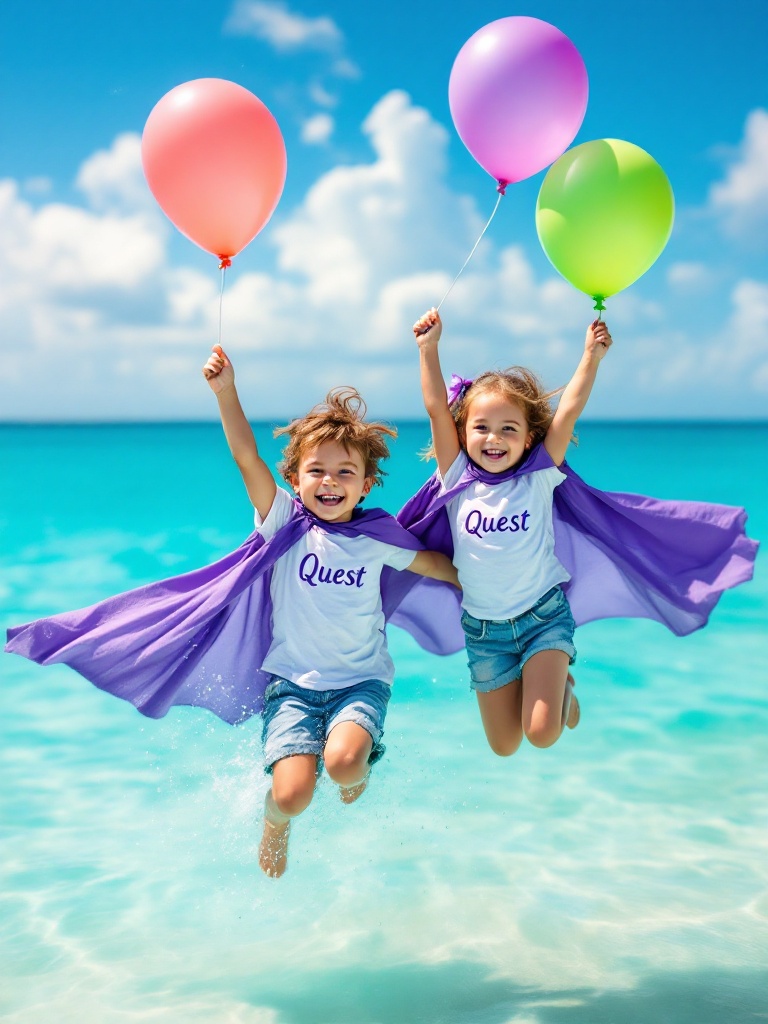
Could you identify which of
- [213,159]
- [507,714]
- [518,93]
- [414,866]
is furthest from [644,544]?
[213,159]

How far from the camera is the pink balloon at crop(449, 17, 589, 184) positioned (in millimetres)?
4172

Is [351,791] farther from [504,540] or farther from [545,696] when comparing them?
[504,540]

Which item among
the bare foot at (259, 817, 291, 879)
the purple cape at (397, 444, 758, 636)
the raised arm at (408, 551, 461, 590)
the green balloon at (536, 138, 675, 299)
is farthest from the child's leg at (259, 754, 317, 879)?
the green balloon at (536, 138, 675, 299)

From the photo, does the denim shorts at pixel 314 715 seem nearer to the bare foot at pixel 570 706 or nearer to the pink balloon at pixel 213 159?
the bare foot at pixel 570 706

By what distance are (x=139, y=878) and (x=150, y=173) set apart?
3486 millimetres

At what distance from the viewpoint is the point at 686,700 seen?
8.07m

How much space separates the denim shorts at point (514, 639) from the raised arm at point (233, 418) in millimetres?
1145

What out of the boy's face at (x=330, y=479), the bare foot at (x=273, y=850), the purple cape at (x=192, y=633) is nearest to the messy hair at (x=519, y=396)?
the boy's face at (x=330, y=479)

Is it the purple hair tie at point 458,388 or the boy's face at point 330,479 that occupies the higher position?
the purple hair tie at point 458,388

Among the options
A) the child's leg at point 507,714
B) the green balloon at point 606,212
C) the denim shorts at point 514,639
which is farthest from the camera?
the child's leg at point 507,714

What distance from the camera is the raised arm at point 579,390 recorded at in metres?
4.18

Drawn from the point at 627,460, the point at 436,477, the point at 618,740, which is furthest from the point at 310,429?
the point at 627,460

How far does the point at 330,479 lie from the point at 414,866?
2.45 m

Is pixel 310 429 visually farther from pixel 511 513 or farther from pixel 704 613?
pixel 704 613
